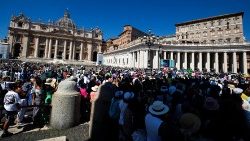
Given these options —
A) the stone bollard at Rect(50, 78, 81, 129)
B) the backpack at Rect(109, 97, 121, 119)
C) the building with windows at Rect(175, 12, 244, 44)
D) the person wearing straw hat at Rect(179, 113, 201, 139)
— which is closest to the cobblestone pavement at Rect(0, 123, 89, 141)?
the stone bollard at Rect(50, 78, 81, 129)

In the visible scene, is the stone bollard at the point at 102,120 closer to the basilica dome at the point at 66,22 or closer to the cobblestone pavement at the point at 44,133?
the cobblestone pavement at the point at 44,133

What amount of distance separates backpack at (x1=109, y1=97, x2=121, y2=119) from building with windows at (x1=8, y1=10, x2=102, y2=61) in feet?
243

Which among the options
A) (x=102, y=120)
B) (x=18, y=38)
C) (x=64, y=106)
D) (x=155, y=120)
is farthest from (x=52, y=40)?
(x=155, y=120)

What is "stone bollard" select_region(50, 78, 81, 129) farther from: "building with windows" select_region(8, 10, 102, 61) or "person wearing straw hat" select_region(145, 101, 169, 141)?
"building with windows" select_region(8, 10, 102, 61)

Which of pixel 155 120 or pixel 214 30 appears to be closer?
pixel 155 120

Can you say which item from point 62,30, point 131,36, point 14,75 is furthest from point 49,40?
Result: point 14,75

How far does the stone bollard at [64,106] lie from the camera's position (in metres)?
6.12

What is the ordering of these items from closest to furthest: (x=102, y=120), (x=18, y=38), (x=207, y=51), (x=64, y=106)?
1. (x=102, y=120)
2. (x=64, y=106)
3. (x=207, y=51)
4. (x=18, y=38)

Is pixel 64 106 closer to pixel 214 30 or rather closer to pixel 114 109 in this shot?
pixel 114 109

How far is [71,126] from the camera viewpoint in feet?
21.2

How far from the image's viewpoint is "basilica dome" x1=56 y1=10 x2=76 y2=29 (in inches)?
3516

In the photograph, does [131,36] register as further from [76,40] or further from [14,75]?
[14,75]

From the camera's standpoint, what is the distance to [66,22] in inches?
3600

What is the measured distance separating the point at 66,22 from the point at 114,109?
9389 cm
